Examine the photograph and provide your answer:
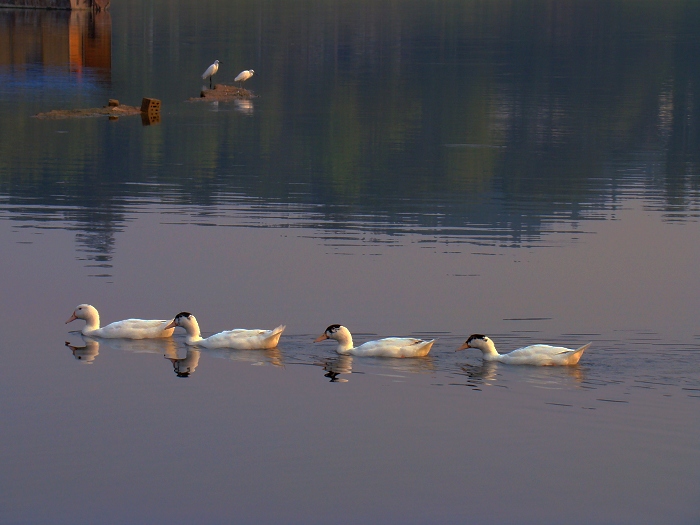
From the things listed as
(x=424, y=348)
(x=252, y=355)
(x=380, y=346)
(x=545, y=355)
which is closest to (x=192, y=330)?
(x=252, y=355)

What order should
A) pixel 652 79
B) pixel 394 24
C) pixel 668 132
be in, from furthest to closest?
pixel 394 24, pixel 652 79, pixel 668 132

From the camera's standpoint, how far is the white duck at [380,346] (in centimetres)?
2375

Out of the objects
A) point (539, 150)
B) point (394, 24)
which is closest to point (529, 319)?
point (539, 150)

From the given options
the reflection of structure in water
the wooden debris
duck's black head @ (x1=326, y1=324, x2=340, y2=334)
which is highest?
the reflection of structure in water

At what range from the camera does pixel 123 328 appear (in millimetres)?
25578

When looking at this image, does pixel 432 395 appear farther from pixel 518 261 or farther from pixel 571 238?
pixel 571 238

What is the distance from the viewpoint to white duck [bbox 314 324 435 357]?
23.8 meters

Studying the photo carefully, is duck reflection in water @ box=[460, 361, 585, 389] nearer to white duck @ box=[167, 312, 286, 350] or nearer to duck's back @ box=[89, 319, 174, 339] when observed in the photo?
white duck @ box=[167, 312, 286, 350]

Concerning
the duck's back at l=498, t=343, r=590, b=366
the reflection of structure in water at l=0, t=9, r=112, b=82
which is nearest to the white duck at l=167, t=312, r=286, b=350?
the duck's back at l=498, t=343, r=590, b=366

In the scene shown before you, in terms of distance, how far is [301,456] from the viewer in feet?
63.1

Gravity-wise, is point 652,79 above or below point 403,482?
above

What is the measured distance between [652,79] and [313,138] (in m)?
41.6

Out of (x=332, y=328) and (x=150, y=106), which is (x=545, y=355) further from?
(x=150, y=106)

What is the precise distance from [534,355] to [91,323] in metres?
8.88
